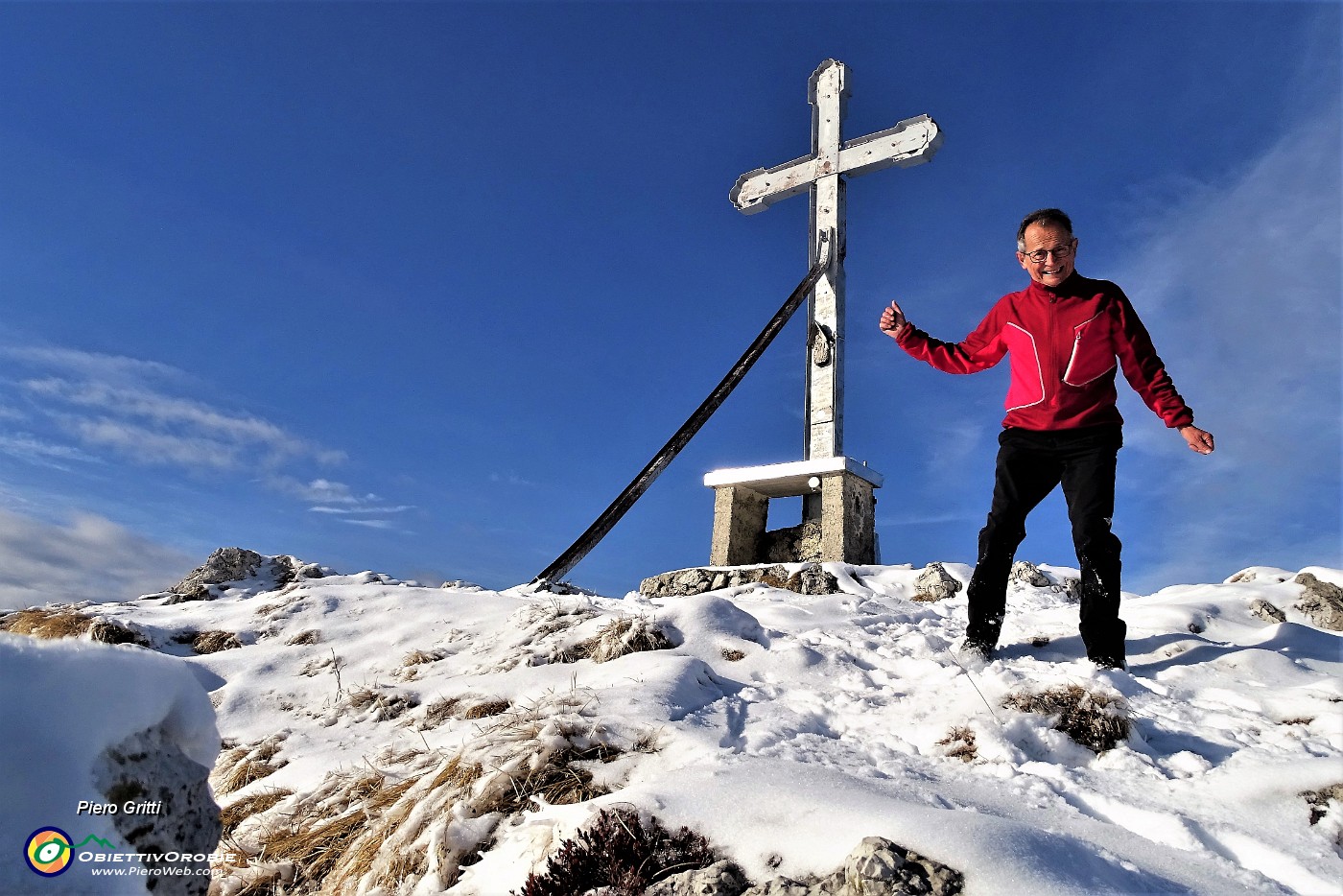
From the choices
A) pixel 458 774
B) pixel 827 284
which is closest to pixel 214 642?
pixel 458 774

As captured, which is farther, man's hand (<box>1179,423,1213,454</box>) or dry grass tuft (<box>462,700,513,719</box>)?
man's hand (<box>1179,423,1213,454</box>)

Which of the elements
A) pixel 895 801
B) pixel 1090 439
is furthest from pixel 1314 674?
pixel 895 801

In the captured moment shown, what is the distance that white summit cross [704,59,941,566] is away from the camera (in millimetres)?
7770

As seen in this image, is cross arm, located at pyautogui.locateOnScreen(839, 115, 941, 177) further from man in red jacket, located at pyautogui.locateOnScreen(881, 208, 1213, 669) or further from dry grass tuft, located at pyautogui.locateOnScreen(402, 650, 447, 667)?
dry grass tuft, located at pyautogui.locateOnScreen(402, 650, 447, 667)

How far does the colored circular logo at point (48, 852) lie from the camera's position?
118cm

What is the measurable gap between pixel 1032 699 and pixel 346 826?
2513mm

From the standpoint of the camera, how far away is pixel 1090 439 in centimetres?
386

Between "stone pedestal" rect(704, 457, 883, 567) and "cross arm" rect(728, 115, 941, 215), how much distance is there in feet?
11.3

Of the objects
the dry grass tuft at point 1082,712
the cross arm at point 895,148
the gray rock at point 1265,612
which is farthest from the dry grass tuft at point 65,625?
the cross arm at point 895,148

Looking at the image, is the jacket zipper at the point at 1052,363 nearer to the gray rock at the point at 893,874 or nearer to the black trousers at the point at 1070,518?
the black trousers at the point at 1070,518

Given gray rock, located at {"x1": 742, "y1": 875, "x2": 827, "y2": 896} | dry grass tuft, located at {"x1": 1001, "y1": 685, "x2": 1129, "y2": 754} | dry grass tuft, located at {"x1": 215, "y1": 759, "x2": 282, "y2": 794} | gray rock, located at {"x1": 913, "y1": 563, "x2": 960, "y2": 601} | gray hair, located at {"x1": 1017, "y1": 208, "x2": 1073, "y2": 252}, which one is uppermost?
gray hair, located at {"x1": 1017, "y1": 208, "x2": 1073, "y2": 252}

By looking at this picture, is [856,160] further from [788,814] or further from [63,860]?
[63,860]

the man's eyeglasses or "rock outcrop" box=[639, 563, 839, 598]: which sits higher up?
the man's eyeglasses

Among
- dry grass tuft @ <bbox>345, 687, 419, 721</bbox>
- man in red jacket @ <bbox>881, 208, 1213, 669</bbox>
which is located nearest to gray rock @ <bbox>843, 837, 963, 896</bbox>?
man in red jacket @ <bbox>881, 208, 1213, 669</bbox>
